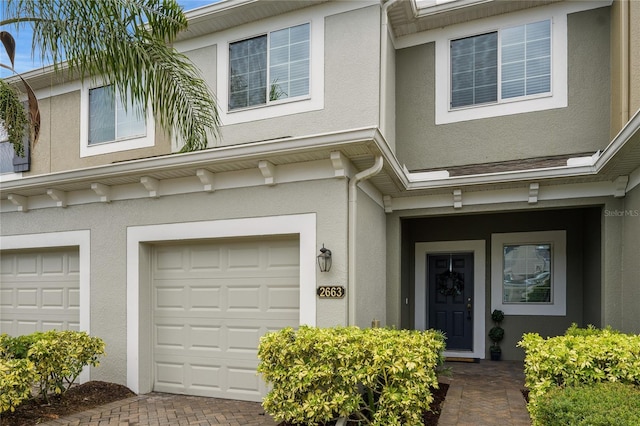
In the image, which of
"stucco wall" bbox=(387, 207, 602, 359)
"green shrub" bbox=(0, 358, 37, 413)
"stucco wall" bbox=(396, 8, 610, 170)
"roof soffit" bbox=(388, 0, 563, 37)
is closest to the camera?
"green shrub" bbox=(0, 358, 37, 413)

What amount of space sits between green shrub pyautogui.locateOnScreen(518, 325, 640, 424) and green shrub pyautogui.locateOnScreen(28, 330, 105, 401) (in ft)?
18.4

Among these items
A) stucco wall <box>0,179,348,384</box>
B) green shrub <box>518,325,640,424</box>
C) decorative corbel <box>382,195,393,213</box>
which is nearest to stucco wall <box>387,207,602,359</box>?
decorative corbel <box>382,195,393,213</box>

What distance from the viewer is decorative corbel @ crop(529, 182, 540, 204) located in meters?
6.84

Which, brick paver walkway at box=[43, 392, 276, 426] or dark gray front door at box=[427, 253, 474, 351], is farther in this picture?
dark gray front door at box=[427, 253, 474, 351]

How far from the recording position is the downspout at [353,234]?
557 centimetres

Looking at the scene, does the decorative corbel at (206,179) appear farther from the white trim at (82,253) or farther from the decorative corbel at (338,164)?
the white trim at (82,253)

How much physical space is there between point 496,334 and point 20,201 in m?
9.03

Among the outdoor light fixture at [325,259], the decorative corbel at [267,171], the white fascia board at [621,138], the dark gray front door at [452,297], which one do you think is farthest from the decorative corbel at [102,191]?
the white fascia board at [621,138]

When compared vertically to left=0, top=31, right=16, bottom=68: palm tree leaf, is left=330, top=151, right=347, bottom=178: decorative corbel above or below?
below

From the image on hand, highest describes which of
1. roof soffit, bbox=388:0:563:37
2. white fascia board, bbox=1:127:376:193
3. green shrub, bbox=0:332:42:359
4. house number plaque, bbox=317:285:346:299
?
roof soffit, bbox=388:0:563:37

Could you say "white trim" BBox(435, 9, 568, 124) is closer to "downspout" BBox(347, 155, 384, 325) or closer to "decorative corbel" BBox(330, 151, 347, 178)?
"downspout" BBox(347, 155, 384, 325)

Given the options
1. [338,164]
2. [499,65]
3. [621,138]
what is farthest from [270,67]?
[621,138]

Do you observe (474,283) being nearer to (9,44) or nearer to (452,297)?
(452,297)

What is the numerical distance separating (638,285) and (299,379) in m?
4.48
